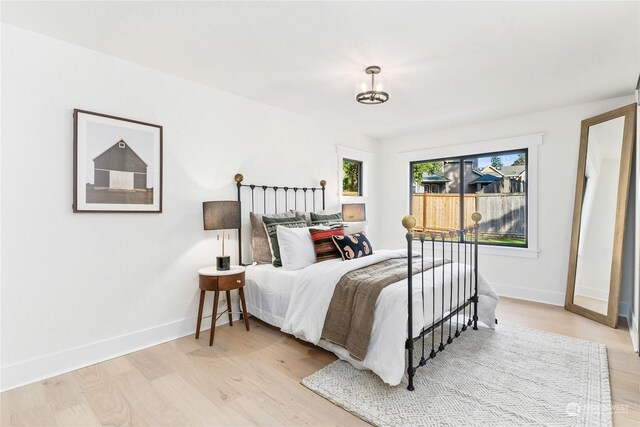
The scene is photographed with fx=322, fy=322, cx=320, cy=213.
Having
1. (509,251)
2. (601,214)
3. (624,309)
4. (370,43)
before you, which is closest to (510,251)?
(509,251)

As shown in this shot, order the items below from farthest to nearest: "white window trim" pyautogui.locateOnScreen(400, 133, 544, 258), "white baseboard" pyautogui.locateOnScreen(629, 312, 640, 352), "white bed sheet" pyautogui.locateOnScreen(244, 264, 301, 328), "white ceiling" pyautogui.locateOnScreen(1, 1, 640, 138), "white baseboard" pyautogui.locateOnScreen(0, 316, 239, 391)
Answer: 1. "white window trim" pyautogui.locateOnScreen(400, 133, 544, 258)
2. "white bed sheet" pyautogui.locateOnScreen(244, 264, 301, 328)
3. "white baseboard" pyautogui.locateOnScreen(629, 312, 640, 352)
4. "white baseboard" pyautogui.locateOnScreen(0, 316, 239, 391)
5. "white ceiling" pyautogui.locateOnScreen(1, 1, 640, 138)

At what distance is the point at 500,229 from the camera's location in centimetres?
462

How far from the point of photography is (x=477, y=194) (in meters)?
4.79

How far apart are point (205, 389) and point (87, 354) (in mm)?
1099

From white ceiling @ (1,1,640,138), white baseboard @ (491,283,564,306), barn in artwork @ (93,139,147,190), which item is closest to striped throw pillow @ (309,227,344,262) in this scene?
Answer: white ceiling @ (1,1,640,138)

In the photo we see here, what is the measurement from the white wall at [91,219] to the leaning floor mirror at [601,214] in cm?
392

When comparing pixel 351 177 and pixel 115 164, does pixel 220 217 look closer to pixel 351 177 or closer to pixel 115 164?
pixel 115 164

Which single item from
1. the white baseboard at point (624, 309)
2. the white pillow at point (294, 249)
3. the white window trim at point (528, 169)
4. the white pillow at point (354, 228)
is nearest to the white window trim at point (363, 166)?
the white pillow at point (354, 228)

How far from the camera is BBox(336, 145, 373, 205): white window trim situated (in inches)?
193

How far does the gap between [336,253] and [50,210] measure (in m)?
2.39

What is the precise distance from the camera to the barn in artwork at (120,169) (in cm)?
257

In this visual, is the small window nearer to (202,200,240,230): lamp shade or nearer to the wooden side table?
(202,200,240,230): lamp shade

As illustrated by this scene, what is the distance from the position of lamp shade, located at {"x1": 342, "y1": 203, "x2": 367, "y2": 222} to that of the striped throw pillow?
1660mm

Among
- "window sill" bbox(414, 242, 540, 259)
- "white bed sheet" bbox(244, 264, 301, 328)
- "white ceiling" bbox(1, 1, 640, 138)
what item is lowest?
"white bed sheet" bbox(244, 264, 301, 328)
